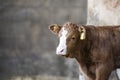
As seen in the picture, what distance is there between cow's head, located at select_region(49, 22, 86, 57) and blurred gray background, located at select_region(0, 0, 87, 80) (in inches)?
60.3

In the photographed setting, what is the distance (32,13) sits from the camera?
4.68m

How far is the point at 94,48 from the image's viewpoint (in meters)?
3.10

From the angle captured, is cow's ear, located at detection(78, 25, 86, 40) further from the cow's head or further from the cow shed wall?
the cow shed wall

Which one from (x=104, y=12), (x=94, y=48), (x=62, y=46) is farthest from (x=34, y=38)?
(x=62, y=46)

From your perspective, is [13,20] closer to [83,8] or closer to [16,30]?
[16,30]

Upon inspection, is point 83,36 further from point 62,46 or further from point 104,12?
point 104,12

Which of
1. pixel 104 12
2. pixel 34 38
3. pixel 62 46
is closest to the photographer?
pixel 62 46

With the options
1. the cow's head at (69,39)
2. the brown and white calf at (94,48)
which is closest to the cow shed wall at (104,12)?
the brown and white calf at (94,48)

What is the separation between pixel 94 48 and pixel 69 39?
0.82 ft

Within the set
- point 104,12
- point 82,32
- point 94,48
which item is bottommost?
point 94,48

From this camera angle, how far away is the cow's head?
293 cm

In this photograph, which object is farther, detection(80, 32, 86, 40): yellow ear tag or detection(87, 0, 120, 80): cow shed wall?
detection(87, 0, 120, 80): cow shed wall

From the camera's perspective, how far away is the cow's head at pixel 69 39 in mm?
2930

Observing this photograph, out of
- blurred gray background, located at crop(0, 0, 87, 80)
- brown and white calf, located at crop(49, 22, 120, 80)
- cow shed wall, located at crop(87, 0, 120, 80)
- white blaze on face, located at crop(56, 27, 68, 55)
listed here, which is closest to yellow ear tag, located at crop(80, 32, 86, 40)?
brown and white calf, located at crop(49, 22, 120, 80)
